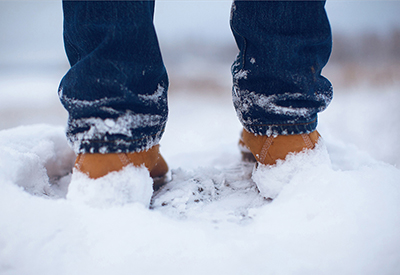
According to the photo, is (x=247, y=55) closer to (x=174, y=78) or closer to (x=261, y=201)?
(x=261, y=201)

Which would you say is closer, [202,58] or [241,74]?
[241,74]

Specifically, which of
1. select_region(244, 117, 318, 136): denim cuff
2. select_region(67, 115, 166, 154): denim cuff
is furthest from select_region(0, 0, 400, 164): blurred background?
select_region(67, 115, 166, 154): denim cuff

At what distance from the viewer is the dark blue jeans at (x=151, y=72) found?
437 mm

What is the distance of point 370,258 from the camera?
32cm

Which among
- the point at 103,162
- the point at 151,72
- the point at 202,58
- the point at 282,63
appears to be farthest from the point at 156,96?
the point at 202,58

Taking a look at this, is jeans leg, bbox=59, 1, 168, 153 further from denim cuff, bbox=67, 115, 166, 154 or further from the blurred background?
the blurred background

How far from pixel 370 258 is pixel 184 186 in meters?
0.38

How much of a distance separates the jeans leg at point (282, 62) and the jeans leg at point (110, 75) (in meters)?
0.20

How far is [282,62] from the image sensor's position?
495mm

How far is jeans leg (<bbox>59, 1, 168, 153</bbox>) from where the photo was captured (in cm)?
43

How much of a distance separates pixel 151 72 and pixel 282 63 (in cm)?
27

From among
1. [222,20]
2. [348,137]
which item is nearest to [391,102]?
[348,137]

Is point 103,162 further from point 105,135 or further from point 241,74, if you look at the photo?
point 241,74

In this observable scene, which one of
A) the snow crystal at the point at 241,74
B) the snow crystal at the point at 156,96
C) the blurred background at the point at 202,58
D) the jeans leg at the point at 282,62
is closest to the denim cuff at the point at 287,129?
the jeans leg at the point at 282,62
